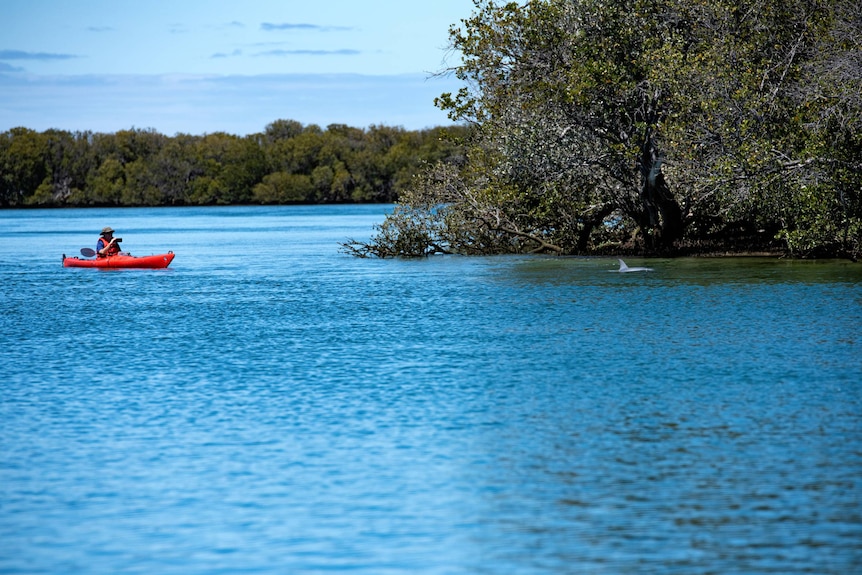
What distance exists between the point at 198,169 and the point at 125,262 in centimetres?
12711

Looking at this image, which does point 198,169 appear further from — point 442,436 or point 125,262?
point 442,436

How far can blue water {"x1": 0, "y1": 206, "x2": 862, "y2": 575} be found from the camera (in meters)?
10.2

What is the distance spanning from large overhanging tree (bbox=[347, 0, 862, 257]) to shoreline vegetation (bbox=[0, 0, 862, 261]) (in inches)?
2.6

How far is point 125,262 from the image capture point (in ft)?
147

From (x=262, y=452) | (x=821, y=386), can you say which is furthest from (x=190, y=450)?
(x=821, y=386)

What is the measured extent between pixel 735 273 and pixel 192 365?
20564 millimetres

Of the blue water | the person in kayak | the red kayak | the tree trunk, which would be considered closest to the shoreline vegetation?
the tree trunk

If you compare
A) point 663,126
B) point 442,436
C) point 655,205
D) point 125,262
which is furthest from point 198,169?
point 442,436

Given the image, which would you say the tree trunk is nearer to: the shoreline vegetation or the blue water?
the shoreline vegetation

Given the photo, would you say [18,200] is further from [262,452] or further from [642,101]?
[262,452]

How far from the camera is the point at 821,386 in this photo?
17328 millimetres

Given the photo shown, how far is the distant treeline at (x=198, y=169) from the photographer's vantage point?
162625 mm

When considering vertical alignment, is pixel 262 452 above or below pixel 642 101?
below

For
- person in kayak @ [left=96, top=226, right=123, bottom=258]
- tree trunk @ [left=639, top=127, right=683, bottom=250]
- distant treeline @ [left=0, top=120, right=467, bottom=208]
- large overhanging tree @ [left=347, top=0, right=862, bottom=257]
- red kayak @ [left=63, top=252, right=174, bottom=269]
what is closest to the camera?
large overhanging tree @ [left=347, top=0, right=862, bottom=257]
